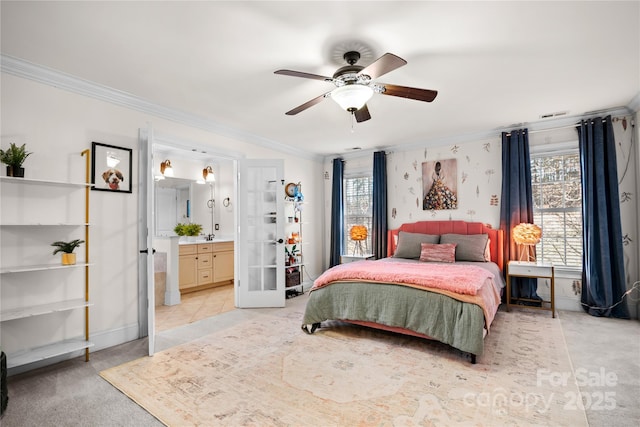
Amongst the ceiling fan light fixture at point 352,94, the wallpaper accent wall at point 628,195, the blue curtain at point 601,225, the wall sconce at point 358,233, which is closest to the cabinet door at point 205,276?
the wall sconce at point 358,233

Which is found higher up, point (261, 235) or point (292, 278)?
point (261, 235)

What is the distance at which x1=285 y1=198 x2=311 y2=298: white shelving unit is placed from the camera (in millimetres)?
5270

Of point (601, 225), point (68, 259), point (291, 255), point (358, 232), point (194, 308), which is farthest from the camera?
point (358, 232)

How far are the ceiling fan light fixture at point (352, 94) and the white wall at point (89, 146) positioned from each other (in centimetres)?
218

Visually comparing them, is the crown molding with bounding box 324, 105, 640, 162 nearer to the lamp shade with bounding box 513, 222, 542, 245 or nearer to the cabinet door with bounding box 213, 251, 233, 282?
the lamp shade with bounding box 513, 222, 542, 245

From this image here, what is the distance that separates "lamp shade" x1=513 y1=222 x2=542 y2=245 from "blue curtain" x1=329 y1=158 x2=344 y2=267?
9.38 ft

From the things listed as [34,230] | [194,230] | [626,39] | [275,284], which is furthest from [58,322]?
[626,39]

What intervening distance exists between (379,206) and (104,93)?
4.13 meters

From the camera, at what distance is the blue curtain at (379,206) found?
18.2ft

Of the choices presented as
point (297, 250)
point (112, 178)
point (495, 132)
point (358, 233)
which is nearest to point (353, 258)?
point (358, 233)

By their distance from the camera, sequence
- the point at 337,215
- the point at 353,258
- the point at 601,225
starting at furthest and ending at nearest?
the point at 337,215
the point at 353,258
the point at 601,225

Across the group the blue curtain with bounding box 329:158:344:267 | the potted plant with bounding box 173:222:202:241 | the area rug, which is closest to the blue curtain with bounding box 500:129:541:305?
the area rug

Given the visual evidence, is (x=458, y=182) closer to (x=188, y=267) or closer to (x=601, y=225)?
(x=601, y=225)

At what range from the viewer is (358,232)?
18.4ft
